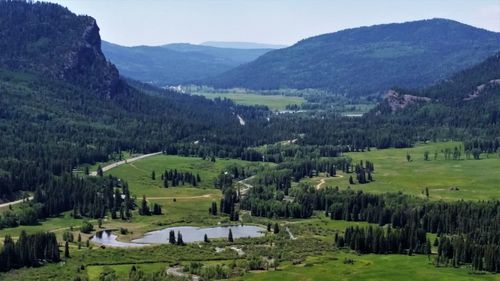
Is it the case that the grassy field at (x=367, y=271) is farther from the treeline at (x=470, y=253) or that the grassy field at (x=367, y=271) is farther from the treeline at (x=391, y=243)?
the treeline at (x=391, y=243)

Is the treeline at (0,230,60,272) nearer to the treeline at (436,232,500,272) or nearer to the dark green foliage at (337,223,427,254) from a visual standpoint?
the dark green foliage at (337,223,427,254)

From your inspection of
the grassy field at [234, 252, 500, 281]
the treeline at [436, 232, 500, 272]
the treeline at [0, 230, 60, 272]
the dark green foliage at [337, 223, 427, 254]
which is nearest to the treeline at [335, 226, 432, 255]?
the dark green foliage at [337, 223, 427, 254]

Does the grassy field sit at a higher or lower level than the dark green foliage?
lower

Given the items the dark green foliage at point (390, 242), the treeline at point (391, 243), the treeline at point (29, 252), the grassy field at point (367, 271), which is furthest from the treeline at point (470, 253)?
the treeline at point (29, 252)

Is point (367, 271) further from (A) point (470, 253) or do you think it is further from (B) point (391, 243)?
(A) point (470, 253)

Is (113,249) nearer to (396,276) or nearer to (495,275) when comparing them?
(396,276)

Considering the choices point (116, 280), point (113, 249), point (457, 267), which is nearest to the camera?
point (116, 280)

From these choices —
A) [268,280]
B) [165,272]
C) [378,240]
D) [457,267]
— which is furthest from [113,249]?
[457,267]

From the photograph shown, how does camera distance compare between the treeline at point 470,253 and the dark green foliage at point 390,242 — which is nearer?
the treeline at point 470,253
